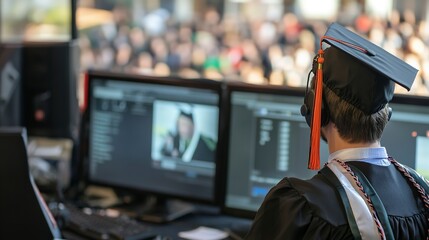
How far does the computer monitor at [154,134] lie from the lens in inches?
90.0

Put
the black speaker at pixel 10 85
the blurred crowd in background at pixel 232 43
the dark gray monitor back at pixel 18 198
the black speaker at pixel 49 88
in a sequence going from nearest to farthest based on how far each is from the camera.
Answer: the dark gray monitor back at pixel 18 198
the black speaker at pixel 10 85
the black speaker at pixel 49 88
the blurred crowd in background at pixel 232 43

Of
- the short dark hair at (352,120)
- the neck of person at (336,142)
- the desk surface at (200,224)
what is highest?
the short dark hair at (352,120)

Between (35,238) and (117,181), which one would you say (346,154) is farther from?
(117,181)

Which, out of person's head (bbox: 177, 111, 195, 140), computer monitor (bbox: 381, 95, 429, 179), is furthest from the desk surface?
computer monitor (bbox: 381, 95, 429, 179)

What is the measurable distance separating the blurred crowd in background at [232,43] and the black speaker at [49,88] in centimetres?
522

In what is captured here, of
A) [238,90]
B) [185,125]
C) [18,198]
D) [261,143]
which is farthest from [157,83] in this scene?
[18,198]

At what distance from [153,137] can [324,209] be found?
1024 mm

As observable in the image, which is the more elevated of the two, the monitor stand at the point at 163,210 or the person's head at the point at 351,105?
the person's head at the point at 351,105

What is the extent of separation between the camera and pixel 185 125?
2.31 meters

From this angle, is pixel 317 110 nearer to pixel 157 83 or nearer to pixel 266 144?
pixel 266 144

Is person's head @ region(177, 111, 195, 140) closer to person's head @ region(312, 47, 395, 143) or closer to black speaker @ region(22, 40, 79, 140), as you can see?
black speaker @ region(22, 40, 79, 140)

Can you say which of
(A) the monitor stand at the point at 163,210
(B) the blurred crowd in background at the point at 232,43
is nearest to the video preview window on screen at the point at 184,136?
(A) the monitor stand at the point at 163,210

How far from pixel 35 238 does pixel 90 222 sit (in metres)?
0.34

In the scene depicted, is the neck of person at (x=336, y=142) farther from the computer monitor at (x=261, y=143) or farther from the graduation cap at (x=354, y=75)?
the computer monitor at (x=261, y=143)
